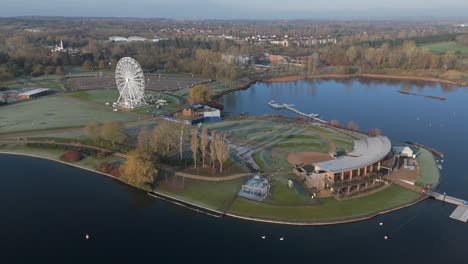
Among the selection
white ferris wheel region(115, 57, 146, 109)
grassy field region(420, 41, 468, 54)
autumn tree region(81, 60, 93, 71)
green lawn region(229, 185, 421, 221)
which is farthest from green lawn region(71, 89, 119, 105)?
grassy field region(420, 41, 468, 54)

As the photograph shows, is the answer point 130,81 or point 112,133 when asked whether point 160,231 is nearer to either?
point 112,133

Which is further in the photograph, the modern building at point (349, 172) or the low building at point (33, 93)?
the low building at point (33, 93)

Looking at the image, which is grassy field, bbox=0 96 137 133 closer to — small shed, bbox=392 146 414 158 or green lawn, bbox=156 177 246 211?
green lawn, bbox=156 177 246 211

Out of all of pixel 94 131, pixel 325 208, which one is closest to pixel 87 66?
pixel 94 131

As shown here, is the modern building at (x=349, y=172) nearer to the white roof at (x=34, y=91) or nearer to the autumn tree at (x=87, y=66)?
the white roof at (x=34, y=91)

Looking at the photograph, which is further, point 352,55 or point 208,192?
point 352,55

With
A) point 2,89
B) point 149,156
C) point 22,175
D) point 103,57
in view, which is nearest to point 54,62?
point 103,57

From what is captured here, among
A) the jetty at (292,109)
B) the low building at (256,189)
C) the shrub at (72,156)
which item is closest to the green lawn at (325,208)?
the low building at (256,189)
